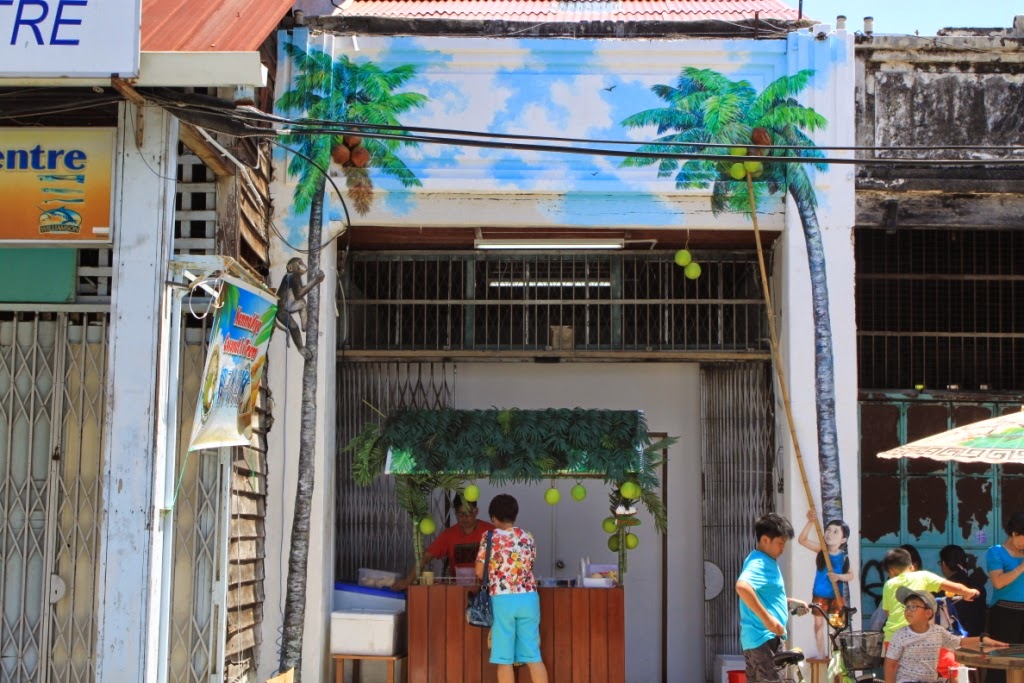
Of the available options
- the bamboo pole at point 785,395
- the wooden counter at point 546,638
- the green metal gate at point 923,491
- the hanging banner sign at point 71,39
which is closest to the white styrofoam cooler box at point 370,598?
the wooden counter at point 546,638

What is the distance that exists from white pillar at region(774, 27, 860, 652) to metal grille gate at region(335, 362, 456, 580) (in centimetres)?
331

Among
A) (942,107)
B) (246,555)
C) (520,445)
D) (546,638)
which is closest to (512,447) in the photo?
(520,445)

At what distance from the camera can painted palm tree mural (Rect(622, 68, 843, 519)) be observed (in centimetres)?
1007

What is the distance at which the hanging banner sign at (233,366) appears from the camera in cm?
761

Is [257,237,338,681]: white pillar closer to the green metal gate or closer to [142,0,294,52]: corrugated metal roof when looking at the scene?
[142,0,294,52]: corrugated metal roof

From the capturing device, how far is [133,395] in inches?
285

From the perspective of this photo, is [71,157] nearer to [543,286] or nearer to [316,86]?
[316,86]

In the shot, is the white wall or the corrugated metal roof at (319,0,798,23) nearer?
the corrugated metal roof at (319,0,798,23)

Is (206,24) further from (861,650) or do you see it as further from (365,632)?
(861,650)

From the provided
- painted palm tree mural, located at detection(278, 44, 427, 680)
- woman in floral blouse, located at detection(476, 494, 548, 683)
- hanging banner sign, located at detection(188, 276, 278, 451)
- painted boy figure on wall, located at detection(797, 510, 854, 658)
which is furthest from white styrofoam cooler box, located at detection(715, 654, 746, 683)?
hanging banner sign, located at detection(188, 276, 278, 451)

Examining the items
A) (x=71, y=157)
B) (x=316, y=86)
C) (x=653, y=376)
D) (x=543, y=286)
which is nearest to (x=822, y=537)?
(x=653, y=376)

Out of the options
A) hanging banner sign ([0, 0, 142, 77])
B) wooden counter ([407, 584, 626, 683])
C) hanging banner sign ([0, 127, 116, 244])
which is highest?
hanging banner sign ([0, 0, 142, 77])

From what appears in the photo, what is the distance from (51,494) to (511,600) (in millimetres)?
3472

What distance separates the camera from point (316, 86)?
10156 mm
